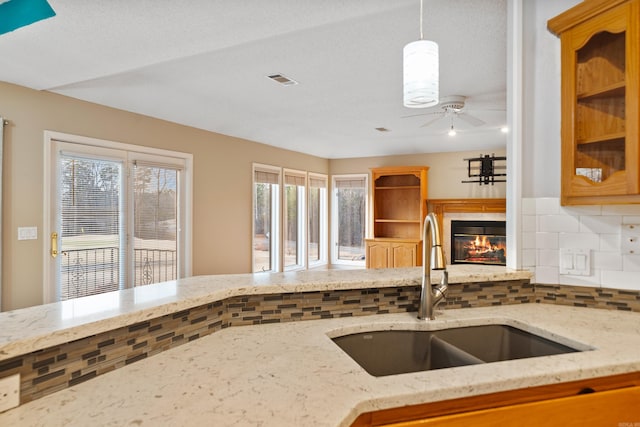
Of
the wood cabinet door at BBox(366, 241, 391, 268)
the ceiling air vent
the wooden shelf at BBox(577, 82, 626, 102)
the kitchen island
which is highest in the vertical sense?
the ceiling air vent

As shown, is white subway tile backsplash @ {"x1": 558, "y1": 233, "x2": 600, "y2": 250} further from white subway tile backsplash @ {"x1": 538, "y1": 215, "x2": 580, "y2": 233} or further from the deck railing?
the deck railing

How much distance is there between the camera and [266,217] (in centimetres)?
652

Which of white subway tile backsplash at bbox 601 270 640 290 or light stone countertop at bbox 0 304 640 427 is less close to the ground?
white subway tile backsplash at bbox 601 270 640 290

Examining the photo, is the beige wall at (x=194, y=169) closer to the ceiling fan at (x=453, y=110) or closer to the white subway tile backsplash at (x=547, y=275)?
the ceiling fan at (x=453, y=110)

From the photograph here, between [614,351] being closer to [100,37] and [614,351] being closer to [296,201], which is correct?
[100,37]

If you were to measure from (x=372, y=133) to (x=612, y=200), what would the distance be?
4.20m

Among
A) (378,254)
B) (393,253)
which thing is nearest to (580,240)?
(393,253)

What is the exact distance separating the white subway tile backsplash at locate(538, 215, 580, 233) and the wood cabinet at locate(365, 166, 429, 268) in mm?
4744

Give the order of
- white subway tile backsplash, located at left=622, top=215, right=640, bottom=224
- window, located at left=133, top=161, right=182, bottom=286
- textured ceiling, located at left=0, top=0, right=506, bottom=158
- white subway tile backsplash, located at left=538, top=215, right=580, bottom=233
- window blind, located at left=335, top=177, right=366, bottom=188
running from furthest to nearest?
window blind, located at left=335, top=177, right=366, bottom=188 → window, located at left=133, top=161, right=182, bottom=286 → textured ceiling, located at left=0, top=0, right=506, bottom=158 → white subway tile backsplash, located at left=538, top=215, right=580, bottom=233 → white subway tile backsplash, located at left=622, top=215, right=640, bottom=224

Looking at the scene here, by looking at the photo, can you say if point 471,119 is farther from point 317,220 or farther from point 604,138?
point 317,220

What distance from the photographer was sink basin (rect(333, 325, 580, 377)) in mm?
1551

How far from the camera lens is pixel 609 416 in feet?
4.00

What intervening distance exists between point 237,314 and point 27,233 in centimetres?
296

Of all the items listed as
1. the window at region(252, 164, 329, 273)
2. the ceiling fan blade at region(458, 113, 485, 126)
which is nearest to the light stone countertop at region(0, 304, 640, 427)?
the ceiling fan blade at region(458, 113, 485, 126)
